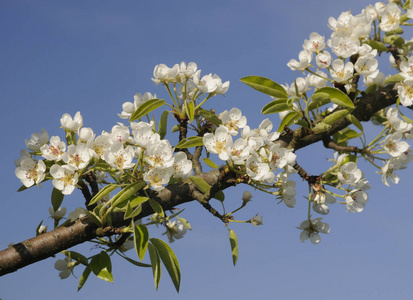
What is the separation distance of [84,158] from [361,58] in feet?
5.08

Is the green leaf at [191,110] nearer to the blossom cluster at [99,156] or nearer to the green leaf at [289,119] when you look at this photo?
the blossom cluster at [99,156]

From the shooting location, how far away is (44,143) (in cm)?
254

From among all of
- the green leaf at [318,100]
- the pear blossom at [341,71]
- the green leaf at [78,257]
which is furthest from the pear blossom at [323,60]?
the green leaf at [78,257]

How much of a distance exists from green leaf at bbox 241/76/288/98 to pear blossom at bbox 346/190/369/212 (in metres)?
0.63

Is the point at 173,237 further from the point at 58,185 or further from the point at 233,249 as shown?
the point at 58,185

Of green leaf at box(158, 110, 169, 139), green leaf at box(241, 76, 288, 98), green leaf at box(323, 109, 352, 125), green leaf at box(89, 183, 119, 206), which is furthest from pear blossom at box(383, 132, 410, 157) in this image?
green leaf at box(89, 183, 119, 206)

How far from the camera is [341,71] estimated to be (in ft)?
9.12

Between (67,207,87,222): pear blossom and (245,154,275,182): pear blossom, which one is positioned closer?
(245,154,275,182): pear blossom

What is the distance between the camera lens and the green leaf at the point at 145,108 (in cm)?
261

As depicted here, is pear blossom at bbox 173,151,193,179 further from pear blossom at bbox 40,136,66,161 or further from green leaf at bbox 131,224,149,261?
pear blossom at bbox 40,136,66,161

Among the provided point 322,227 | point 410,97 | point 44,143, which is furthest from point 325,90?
point 44,143

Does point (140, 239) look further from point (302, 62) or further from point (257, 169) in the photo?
point (302, 62)

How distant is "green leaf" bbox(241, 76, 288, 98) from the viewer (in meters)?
2.66

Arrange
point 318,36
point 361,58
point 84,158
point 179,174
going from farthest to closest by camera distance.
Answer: point 318,36 < point 361,58 < point 179,174 < point 84,158
